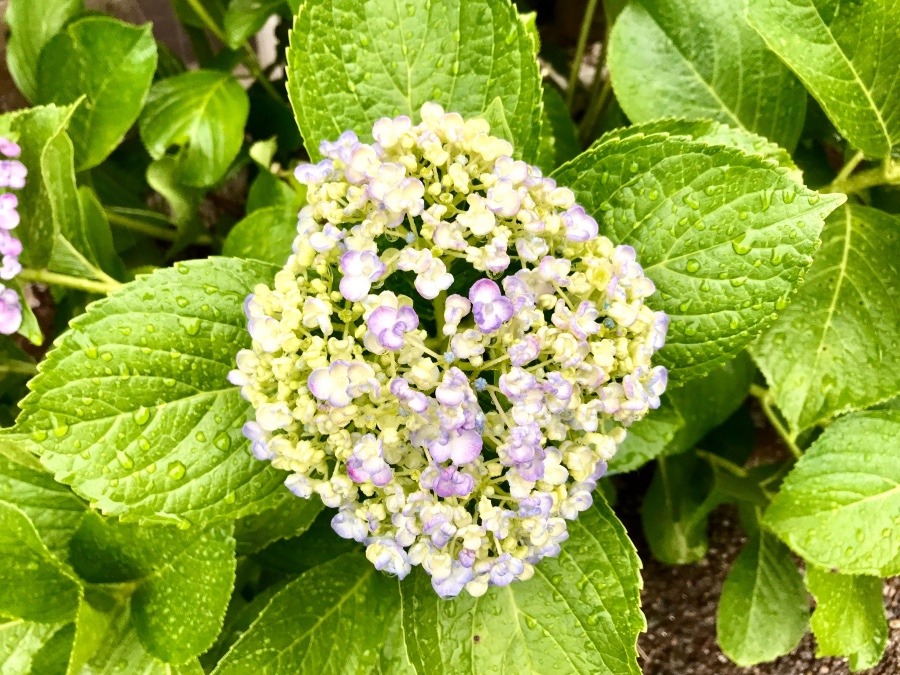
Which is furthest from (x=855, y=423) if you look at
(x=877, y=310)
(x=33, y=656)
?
(x=33, y=656)

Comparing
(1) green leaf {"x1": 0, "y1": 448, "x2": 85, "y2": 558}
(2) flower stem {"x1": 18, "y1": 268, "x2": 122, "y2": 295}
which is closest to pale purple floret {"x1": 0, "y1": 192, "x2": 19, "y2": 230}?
(2) flower stem {"x1": 18, "y1": 268, "x2": 122, "y2": 295}

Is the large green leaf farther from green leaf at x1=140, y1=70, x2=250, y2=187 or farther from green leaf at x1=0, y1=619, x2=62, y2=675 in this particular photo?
green leaf at x1=140, y1=70, x2=250, y2=187

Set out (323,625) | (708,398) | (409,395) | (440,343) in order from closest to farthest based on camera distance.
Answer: (409,395) → (440,343) → (323,625) → (708,398)

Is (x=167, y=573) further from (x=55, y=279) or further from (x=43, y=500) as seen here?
(x=55, y=279)

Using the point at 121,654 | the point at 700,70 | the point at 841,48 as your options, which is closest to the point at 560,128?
the point at 700,70

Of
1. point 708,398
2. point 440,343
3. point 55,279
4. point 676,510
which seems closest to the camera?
point 440,343

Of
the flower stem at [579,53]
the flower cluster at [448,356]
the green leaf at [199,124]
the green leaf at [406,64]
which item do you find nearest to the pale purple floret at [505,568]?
the flower cluster at [448,356]
